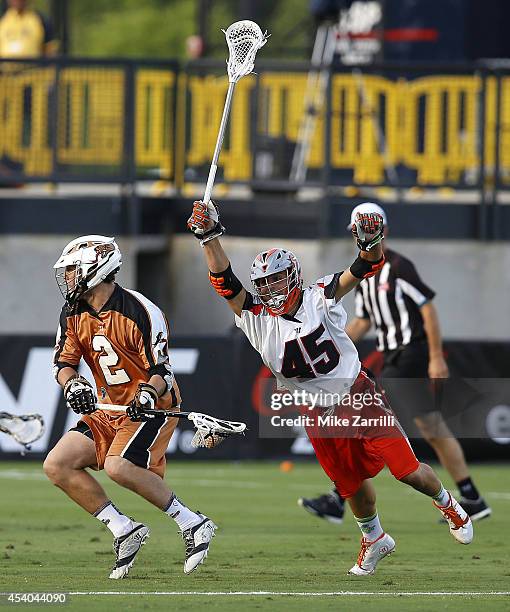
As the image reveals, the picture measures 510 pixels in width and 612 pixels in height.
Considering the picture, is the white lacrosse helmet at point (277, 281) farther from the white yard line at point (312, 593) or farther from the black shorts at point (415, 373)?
the black shorts at point (415, 373)

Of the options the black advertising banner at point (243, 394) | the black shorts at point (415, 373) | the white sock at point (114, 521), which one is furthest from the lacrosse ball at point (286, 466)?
the white sock at point (114, 521)

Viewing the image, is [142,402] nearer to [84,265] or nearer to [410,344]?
[84,265]

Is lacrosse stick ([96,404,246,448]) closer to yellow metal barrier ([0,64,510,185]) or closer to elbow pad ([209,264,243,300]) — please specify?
elbow pad ([209,264,243,300])

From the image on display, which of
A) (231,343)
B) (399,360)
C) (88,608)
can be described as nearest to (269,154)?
(231,343)

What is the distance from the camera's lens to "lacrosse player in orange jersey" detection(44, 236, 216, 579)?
8977 mm

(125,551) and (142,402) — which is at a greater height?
(142,402)

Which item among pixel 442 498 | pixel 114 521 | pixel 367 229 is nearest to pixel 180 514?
pixel 114 521

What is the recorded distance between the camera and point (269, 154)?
58.3ft

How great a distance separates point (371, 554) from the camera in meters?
9.38

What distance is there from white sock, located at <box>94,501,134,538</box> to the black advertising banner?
5.83 meters

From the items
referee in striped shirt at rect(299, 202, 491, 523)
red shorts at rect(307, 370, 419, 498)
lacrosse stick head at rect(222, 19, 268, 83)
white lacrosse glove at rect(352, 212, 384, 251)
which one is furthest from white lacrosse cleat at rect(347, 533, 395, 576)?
lacrosse stick head at rect(222, 19, 268, 83)

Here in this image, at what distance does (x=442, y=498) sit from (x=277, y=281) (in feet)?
5.60

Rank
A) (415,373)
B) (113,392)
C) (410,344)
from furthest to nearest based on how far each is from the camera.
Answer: (415,373)
(410,344)
(113,392)

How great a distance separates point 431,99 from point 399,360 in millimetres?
6017
